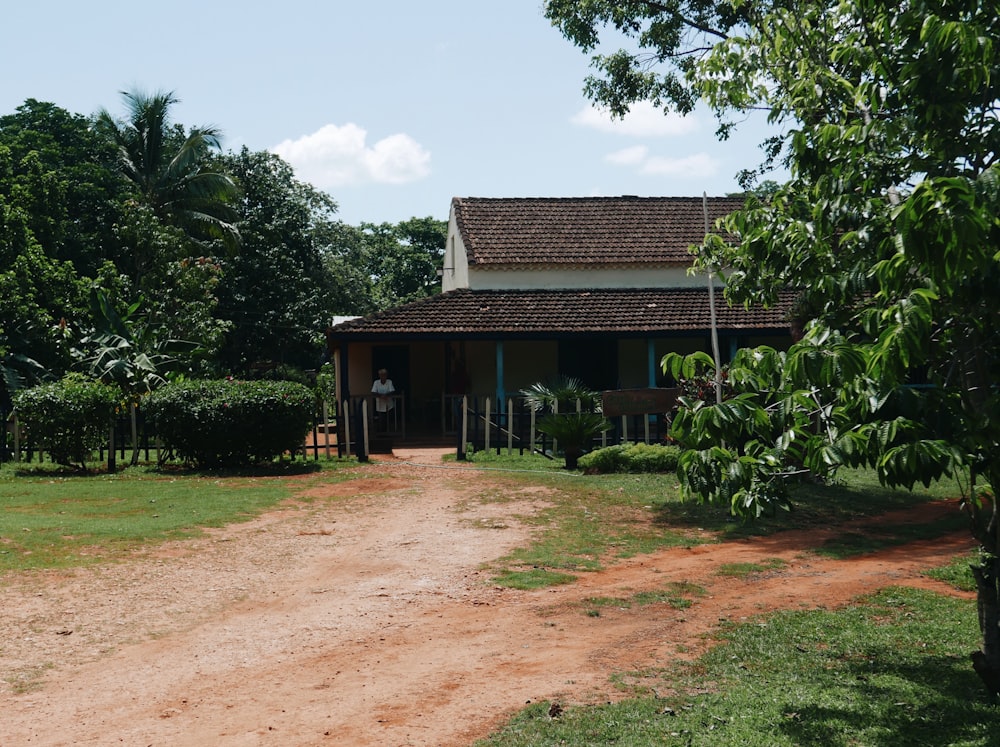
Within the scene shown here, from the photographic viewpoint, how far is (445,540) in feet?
37.2

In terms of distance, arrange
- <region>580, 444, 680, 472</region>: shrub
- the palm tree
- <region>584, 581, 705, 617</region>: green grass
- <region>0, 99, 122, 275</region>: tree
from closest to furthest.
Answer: <region>584, 581, 705, 617</region>: green grass → <region>580, 444, 680, 472</region>: shrub → <region>0, 99, 122, 275</region>: tree → the palm tree

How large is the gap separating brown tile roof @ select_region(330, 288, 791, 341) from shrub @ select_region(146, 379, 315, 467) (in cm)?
419

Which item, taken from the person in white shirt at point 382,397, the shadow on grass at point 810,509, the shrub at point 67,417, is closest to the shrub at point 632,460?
the shadow on grass at point 810,509

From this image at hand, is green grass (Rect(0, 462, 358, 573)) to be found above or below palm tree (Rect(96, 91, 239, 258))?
below

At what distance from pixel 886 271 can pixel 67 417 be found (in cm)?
1584

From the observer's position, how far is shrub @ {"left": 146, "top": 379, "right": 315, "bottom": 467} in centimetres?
1694

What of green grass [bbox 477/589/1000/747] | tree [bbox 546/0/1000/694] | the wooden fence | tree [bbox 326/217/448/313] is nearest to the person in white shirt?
the wooden fence

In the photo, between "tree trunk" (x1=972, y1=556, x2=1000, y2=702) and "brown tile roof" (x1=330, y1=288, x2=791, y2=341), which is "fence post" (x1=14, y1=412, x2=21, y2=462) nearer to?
"brown tile roof" (x1=330, y1=288, x2=791, y2=341)

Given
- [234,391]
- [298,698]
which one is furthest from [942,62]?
[234,391]

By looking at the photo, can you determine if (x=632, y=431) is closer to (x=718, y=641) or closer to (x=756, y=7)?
(x=756, y=7)

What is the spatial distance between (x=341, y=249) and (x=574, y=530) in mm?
40097

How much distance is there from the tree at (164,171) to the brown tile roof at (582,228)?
10965mm

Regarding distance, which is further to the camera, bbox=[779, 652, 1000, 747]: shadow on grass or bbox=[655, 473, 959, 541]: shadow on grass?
bbox=[655, 473, 959, 541]: shadow on grass

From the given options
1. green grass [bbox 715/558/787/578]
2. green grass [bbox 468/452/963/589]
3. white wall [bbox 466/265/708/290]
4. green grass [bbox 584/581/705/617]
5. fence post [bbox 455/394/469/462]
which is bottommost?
green grass [bbox 584/581/705/617]
